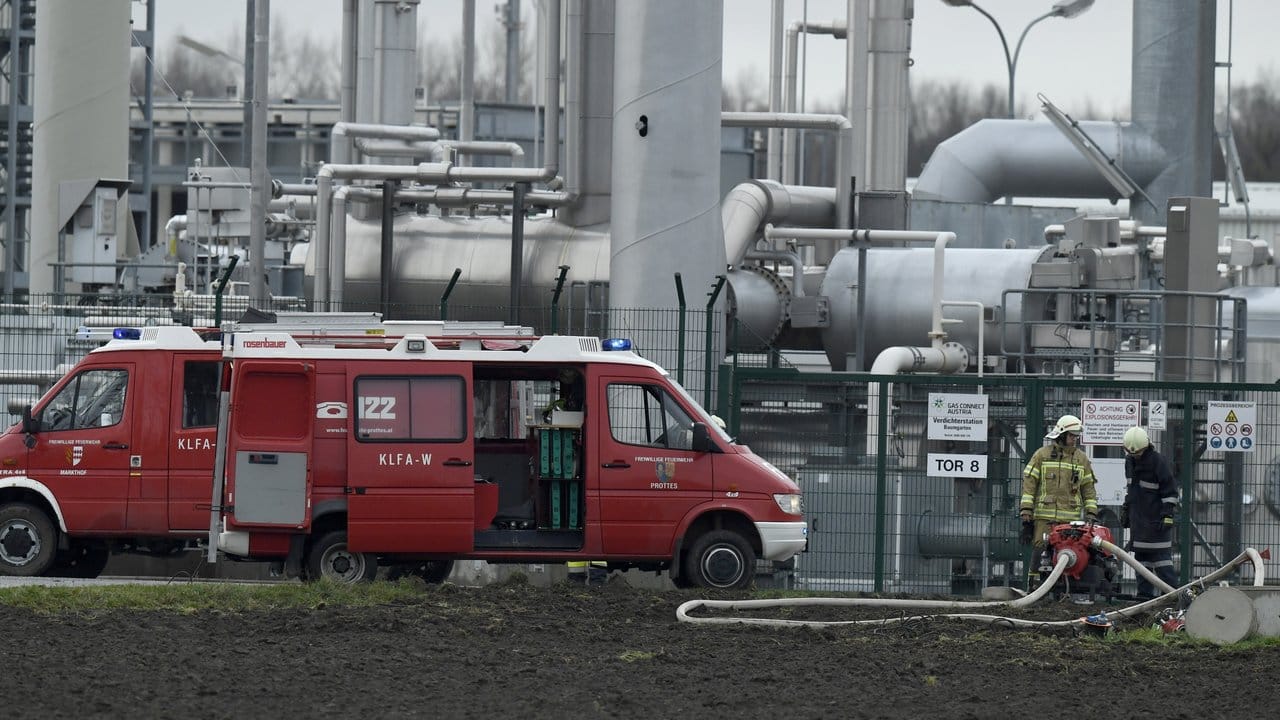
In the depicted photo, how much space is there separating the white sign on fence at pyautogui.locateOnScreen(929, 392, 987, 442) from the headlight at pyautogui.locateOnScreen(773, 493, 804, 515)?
1.87 meters

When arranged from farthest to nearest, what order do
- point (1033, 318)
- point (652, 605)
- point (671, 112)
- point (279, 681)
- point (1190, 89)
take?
point (1190, 89) → point (1033, 318) → point (671, 112) → point (652, 605) → point (279, 681)

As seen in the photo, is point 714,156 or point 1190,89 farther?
point 1190,89

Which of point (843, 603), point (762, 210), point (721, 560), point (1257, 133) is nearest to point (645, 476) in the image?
point (721, 560)

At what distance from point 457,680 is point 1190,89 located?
27943 mm

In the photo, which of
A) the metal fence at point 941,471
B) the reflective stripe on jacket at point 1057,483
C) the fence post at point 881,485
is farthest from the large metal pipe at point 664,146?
the reflective stripe on jacket at point 1057,483

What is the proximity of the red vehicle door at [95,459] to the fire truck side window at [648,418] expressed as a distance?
4.31m

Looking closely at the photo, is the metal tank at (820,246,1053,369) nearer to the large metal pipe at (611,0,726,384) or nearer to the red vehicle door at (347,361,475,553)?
the large metal pipe at (611,0,726,384)

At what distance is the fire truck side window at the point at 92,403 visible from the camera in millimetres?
15984

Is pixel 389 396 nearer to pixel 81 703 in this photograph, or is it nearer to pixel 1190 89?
pixel 81 703

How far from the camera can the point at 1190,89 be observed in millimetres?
35031

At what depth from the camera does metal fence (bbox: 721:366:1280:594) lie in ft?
55.3

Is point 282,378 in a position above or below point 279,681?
above

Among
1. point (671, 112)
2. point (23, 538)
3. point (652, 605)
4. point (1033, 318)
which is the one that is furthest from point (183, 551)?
point (1033, 318)

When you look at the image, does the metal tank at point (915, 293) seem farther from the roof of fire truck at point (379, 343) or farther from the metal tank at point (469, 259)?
the roof of fire truck at point (379, 343)
